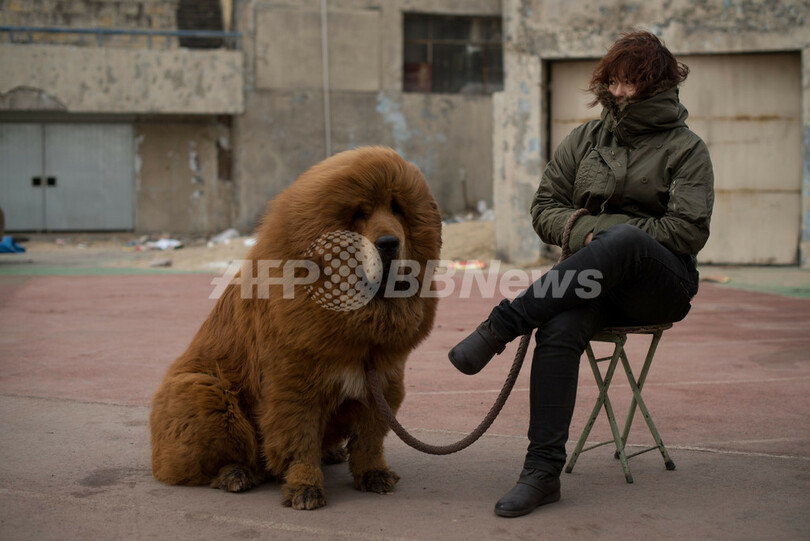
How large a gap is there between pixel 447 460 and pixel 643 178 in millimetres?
1626

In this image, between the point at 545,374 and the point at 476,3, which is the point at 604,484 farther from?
the point at 476,3

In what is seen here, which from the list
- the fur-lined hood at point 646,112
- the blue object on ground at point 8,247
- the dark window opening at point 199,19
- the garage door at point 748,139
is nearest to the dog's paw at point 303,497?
the fur-lined hood at point 646,112

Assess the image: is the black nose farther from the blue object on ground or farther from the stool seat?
the blue object on ground

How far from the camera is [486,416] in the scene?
371 cm

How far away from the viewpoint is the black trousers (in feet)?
11.2

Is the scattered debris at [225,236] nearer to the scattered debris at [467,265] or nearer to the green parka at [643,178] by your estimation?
the scattered debris at [467,265]

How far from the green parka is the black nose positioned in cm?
85

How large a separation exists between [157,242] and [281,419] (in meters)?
17.0

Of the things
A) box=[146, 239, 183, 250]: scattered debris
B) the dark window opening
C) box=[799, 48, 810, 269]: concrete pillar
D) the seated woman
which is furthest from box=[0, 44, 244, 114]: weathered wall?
the seated woman

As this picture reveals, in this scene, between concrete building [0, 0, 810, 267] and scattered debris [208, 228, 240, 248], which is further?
scattered debris [208, 228, 240, 248]

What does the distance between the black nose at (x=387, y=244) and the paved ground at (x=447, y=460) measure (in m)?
1.04

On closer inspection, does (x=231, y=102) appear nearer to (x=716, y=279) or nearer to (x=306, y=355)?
(x=716, y=279)

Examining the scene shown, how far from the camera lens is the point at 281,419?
11.5ft
